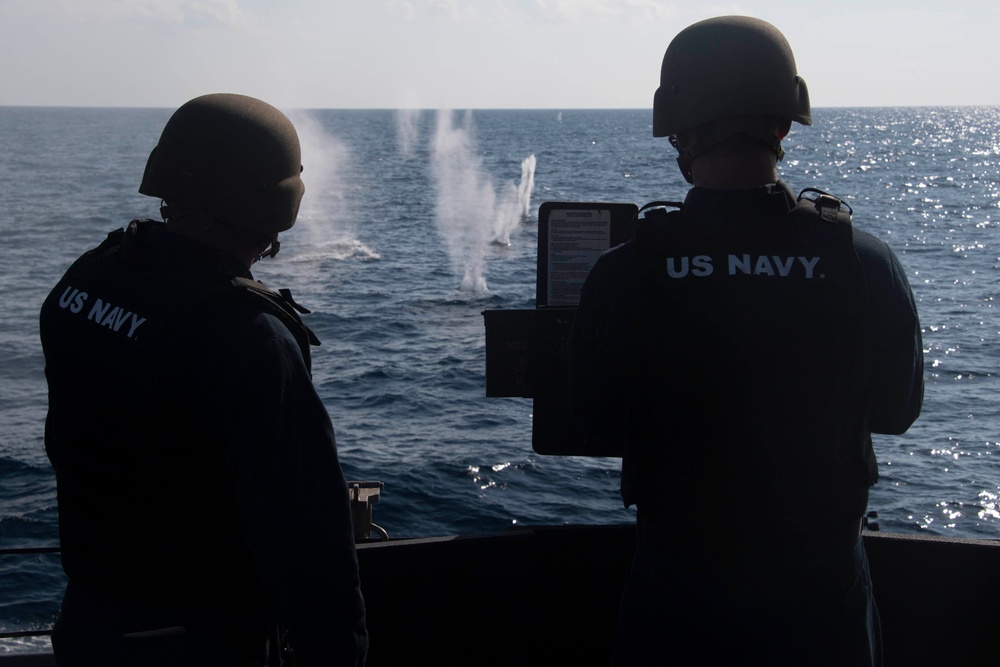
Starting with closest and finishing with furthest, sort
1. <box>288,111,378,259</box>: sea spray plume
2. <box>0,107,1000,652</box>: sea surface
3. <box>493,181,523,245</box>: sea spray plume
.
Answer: <box>0,107,1000,652</box>: sea surface < <box>288,111,378,259</box>: sea spray plume < <box>493,181,523,245</box>: sea spray plume

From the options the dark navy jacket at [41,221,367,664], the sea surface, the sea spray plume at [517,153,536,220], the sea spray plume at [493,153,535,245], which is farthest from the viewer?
the sea spray plume at [517,153,536,220]

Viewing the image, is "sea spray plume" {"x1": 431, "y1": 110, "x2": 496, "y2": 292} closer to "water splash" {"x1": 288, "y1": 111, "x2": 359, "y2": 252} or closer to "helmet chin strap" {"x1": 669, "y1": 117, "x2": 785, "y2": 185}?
"water splash" {"x1": 288, "y1": 111, "x2": 359, "y2": 252}

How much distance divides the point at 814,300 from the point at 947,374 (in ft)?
67.2

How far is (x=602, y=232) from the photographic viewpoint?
3.10 m

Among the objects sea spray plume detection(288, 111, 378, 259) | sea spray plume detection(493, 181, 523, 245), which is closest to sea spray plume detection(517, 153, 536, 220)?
sea spray plume detection(493, 181, 523, 245)

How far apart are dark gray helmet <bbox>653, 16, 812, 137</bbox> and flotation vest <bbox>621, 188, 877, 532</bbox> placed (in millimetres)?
217

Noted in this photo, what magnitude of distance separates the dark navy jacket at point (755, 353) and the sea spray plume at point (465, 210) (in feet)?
89.7

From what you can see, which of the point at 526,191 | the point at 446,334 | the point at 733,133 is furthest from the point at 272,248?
the point at 526,191

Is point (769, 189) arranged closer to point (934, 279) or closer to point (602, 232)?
point (602, 232)

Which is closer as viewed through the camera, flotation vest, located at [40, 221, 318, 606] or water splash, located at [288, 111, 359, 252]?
Answer: flotation vest, located at [40, 221, 318, 606]

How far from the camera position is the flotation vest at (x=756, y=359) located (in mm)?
2107

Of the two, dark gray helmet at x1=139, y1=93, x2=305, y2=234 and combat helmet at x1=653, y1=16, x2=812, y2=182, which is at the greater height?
combat helmet at x1=653, y1=16, x2=812, y2=182

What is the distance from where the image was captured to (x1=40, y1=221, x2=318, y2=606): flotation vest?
208 centimetres

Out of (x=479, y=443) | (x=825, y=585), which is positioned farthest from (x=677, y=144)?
(x=479, y=443)
